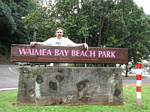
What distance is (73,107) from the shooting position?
9.74 metres

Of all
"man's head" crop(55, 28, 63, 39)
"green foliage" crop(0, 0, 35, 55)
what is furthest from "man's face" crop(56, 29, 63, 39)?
"green foliage" crop(0, 0, 35, 55)

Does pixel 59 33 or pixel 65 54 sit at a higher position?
pixel 59 33

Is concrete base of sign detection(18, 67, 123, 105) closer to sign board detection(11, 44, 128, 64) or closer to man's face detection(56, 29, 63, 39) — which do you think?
sign board detection(11, 44, 128, 64)

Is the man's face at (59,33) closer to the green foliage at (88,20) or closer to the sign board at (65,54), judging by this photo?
the sign board at (65,54)

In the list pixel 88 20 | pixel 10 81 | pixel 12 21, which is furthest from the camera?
pixel 12 21

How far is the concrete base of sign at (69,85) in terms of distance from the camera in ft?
32.7

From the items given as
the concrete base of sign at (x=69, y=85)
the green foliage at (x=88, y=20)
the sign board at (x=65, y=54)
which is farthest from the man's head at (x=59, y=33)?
the green foliage at (x=88, y=20)

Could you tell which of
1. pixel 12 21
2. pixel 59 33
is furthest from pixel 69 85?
pixel 12 21

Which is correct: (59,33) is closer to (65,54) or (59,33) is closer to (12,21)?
(65,54)

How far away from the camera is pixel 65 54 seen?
10.2 meters

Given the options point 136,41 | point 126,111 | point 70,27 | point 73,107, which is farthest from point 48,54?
point 136,41

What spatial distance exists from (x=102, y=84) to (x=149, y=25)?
29.1 m

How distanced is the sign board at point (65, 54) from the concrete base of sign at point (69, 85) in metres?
0.22

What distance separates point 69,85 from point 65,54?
756 mm
